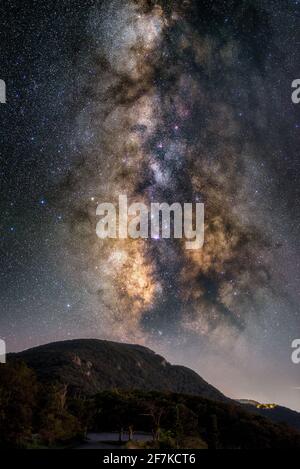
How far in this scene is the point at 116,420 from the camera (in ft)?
186

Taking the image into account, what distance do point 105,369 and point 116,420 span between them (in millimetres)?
84300

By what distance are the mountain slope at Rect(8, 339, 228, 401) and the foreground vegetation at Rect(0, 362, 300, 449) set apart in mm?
31578

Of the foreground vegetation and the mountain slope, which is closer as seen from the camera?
the foreground vegetation

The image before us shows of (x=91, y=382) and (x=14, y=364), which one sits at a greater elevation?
(x=14, y=364)

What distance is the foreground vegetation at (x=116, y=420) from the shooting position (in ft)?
99.7

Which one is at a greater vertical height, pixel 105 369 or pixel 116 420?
pixel 116 420

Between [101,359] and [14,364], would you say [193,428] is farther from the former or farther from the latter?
[101,359]

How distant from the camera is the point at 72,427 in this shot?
36.8 meters

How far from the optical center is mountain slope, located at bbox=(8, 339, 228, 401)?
4209 inches

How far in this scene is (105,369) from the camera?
13712 cm

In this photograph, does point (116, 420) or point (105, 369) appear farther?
point (105, 369)
